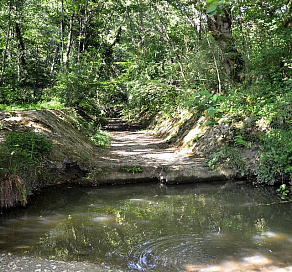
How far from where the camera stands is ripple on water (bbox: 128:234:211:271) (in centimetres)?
379

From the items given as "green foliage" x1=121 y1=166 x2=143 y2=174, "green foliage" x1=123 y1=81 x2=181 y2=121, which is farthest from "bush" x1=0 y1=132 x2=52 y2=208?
"green foliage" x1=123 y1=81 x2=181 y2=121

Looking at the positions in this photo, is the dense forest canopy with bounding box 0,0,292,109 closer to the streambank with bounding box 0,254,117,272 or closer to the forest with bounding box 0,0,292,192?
the forest with bounding box 0,0,292,192

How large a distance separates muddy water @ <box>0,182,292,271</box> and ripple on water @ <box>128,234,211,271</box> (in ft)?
0.04

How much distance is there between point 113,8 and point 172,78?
26.4 feet

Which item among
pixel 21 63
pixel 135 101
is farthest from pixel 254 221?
pixel 21 63

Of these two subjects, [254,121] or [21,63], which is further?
[21,63]

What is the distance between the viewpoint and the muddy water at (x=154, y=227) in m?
4.05

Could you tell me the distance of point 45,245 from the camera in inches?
172

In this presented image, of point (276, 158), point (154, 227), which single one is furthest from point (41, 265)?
point (276, 158)

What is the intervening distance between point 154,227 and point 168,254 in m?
1.05

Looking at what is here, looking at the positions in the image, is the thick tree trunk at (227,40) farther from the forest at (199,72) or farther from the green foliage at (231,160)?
the green foliage at (231,160)

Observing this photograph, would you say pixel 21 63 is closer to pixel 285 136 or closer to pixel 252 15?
pixel 252 15

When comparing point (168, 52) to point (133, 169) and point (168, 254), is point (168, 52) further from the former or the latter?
point (168, 254)

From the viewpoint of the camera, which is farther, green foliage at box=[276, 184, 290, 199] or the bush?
green foliage at box=[276, 184, 290, 199]
